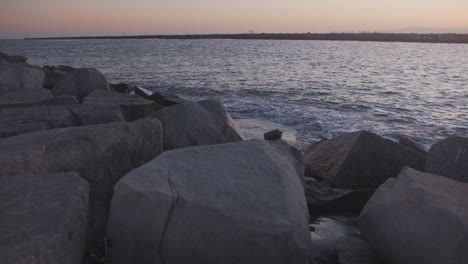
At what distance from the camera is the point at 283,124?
975 centimetres

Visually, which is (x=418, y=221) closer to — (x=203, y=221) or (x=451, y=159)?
(x=203, y=221)

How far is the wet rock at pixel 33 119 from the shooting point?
12.8ft

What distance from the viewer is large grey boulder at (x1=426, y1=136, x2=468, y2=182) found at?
137 inches

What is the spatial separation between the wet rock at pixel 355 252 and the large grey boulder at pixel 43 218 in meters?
1.95

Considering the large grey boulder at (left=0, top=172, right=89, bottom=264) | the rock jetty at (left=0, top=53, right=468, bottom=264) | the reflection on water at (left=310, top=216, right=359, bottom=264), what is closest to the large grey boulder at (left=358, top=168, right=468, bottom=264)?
the rock jetty at (left=0, top=53, right=468, bottom=264)

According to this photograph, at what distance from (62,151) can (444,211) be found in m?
2.75

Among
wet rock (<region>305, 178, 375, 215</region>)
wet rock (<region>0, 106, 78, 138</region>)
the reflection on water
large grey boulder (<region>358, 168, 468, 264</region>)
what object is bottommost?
the reflection on water

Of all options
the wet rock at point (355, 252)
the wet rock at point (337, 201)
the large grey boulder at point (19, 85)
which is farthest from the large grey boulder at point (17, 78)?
the wet rock at point (355, 252)

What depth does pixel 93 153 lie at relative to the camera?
10.4 feet

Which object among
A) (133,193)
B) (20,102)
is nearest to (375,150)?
(133,193)

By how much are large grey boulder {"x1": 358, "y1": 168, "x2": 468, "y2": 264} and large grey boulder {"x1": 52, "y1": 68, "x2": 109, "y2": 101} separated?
20.2 ft

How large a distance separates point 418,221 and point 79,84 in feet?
22.4

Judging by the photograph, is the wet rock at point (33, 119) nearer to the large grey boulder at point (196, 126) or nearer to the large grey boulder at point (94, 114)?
the large grey boulder at point (94, 114)

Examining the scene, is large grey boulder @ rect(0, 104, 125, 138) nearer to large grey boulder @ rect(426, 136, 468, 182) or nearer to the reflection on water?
the reflection on water
